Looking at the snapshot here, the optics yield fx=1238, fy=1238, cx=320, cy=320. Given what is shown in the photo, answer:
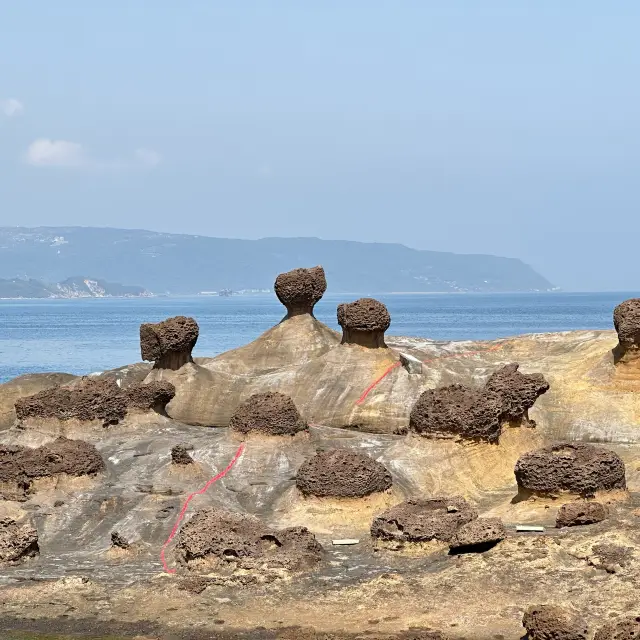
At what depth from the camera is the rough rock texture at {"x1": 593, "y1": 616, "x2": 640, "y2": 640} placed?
19531mm

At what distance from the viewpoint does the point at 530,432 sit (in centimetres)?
3356

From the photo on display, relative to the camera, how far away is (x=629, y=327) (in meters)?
35.9

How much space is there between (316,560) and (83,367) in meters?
77.1

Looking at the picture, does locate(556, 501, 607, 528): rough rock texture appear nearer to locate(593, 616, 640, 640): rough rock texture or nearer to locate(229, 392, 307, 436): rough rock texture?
locate(593, 616, 640, 640): rough rock texture

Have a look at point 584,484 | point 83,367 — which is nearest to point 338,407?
point 584,484

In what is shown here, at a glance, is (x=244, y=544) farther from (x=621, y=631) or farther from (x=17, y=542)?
(x=621, y=631)

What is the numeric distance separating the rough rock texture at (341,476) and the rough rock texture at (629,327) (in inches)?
405

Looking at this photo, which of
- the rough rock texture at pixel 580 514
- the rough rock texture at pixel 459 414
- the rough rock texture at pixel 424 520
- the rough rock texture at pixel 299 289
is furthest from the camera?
the rough rock texture at pixel 299 289

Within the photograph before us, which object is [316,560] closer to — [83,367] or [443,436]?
[443,436]

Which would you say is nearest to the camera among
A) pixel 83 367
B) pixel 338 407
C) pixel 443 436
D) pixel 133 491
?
pixel 133 491

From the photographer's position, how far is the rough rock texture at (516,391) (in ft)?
108

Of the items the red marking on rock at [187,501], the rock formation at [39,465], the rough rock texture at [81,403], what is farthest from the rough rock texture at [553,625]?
the rough rock texture at [81,403]

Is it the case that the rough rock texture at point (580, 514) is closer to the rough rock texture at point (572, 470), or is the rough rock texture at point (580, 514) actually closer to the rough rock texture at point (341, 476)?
the rough rock texture at point (572, 470)

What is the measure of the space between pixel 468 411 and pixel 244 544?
853cm
